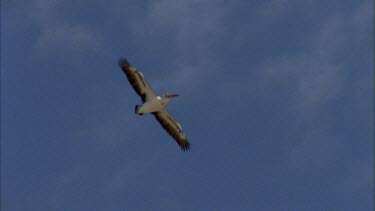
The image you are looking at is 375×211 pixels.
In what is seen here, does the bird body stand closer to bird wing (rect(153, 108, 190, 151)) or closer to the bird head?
the bird head

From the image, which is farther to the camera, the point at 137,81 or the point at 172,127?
the point at 172,127

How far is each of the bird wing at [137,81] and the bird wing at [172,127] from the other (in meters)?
2.18

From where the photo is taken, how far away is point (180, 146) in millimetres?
97938

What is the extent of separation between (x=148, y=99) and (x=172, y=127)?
157 inches

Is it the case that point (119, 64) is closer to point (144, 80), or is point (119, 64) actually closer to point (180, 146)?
point (144, 80)

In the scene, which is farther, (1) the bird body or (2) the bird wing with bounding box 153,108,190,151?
(2) the bird wing with bounding box 153,108,190,151

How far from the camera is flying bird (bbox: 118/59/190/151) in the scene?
93688 mm

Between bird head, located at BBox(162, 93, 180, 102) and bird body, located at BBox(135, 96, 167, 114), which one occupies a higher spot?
bird head, located at BBox(162, 93, 180, 102)

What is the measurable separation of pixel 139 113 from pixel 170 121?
3875 millimetres

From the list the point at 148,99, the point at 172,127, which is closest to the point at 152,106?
the point at 148,99

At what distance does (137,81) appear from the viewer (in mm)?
94062

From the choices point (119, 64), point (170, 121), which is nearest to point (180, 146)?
point (170, 121)

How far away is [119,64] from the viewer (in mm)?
93375

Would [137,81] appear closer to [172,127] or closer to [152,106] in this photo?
[152,106]
